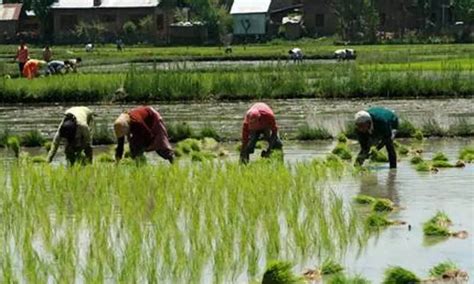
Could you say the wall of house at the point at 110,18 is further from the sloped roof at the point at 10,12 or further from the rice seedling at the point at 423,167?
the rice seedling at the point at 423,167

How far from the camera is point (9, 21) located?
68.0 metres

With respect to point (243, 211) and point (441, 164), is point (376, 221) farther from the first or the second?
point (441, 164)

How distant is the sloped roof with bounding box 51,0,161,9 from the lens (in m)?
64.9

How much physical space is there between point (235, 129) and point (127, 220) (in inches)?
374

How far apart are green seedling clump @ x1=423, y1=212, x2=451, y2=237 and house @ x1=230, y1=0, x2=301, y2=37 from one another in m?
52.3

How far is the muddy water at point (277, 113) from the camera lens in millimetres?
19125

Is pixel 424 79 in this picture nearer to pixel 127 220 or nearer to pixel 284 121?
pixel 284 121

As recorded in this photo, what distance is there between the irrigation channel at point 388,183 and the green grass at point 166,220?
0.39 feet

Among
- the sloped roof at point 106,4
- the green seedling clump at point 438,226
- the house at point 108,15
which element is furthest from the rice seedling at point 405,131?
the sloped roof at point 106,4

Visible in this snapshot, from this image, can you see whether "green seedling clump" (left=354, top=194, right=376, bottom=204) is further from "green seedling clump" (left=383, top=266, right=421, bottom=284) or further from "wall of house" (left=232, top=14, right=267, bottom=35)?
"wall of house" (left=232, top=14, right=267, bottom=35)

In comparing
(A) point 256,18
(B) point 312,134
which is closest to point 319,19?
(A) point 256,18

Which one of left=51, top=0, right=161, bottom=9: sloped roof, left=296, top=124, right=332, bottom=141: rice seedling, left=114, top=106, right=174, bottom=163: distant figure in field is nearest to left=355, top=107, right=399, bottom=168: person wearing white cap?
left=114, top=106, right=174, bottom=163: distant figure in field

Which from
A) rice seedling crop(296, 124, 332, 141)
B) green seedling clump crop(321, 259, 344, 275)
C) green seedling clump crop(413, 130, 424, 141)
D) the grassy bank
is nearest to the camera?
Answer: green seedling clump crop(321, 259, 344, 275)

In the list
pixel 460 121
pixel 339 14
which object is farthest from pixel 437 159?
pixel 339 14
